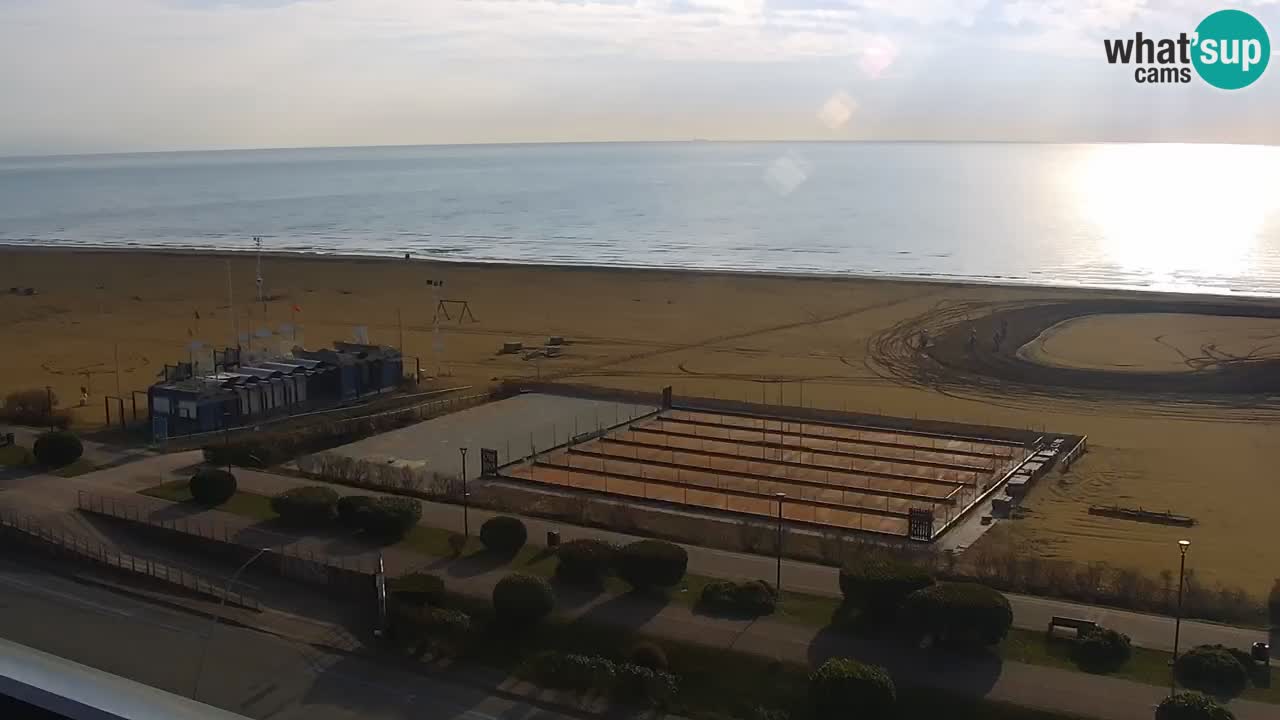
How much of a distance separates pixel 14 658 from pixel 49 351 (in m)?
48.2

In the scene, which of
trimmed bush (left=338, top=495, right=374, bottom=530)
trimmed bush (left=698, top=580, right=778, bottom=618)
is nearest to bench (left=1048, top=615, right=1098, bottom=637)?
trimmed bush (left=698, top=580, right=778, bottom=618)

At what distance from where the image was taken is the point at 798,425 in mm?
34250

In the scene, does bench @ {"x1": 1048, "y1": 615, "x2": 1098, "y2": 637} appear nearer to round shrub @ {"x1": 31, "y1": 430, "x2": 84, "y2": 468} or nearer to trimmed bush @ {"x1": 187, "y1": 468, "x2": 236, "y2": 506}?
trimmed bush @ {"x1": 187, "y1": 468, "x2": 236, "y2": 506}

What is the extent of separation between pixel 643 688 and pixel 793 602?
165 inches

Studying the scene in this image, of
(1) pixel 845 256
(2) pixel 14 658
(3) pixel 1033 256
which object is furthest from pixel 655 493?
(3) pixel 1033 256

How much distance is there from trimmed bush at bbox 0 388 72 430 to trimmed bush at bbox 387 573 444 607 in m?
19.1

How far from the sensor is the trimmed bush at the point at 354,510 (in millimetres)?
22734

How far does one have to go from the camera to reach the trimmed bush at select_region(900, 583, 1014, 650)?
17.0 meters

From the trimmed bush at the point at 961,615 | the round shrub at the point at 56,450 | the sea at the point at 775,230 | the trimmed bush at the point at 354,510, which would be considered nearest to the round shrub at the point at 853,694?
the trimmed bush at the point at 961,615

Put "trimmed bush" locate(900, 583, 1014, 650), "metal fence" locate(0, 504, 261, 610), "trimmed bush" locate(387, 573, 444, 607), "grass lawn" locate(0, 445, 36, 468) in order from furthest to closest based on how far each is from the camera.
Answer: "grass lawn" locate(0, 445, 36, 468) < "metal fence" locate(0, 504, 261, 610) < "trimmed bush" locate(387, 573, 444, 607) < "trimmed bush" locate(900, 583, 1014, 650)

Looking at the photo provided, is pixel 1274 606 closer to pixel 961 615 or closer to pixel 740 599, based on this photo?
pixel 961 615

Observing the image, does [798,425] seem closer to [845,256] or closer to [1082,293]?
[1082,293]

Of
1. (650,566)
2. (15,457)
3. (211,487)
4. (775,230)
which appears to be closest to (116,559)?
(211,487)

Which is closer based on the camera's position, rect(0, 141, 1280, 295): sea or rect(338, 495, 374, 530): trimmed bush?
rect(338, 495, 374, 530): trimmed bush
